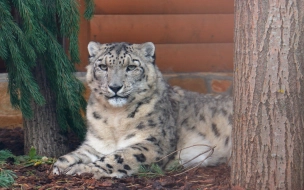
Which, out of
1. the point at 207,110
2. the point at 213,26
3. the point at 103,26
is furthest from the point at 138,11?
the point at 207,110

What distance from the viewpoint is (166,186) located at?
4871 mm

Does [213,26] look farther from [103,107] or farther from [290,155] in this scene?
[290,155]

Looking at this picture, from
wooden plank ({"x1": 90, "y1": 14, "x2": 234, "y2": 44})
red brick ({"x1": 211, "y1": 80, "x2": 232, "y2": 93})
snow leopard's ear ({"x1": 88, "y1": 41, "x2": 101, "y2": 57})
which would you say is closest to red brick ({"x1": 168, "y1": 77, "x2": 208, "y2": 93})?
red brick ({"x1": 211, "y1": 80, "x2": 232, "y2": 93})

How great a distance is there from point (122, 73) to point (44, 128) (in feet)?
3.52

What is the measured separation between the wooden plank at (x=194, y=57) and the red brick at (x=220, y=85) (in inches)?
6.6

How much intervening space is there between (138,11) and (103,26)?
0.47 m

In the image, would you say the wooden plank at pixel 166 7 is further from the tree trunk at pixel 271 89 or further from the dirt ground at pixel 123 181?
the tree trunk at pixel 271 89

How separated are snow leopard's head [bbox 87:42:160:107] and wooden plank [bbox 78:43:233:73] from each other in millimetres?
1544

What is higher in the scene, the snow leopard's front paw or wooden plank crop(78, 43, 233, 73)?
wooden plank crop(78, 43, 233, 73)

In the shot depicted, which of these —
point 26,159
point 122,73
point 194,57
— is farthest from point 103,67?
point 194,57

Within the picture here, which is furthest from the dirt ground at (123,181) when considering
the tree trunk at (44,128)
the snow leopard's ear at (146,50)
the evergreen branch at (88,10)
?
the evergreen branch at (88,10)

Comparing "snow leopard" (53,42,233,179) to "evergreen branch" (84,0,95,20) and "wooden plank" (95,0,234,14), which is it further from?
"wooden plank" (95,0,234,14)

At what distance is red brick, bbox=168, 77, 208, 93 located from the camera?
24.3ft

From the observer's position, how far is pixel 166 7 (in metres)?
7.35
